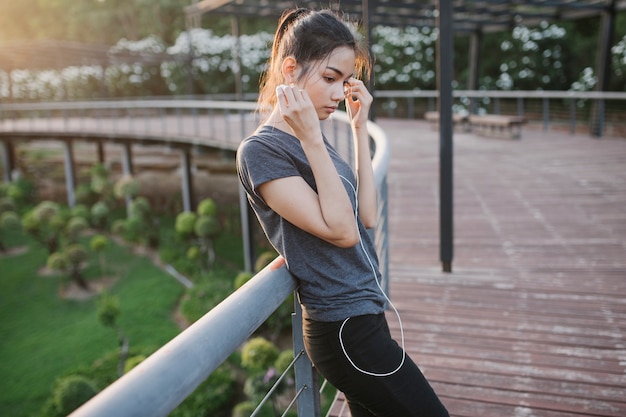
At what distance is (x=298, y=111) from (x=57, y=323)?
1293cm

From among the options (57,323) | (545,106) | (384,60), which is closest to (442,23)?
(545,106)

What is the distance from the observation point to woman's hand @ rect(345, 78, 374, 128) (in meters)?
1.58

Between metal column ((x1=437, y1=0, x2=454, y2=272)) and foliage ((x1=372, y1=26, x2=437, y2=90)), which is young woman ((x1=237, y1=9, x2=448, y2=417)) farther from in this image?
foliage ((x1=372, y1=26, x2=437, y2=90))

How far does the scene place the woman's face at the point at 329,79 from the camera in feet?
4.40

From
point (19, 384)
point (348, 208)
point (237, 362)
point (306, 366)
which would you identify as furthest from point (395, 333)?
point (19, 384)

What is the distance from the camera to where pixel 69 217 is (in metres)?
17.4

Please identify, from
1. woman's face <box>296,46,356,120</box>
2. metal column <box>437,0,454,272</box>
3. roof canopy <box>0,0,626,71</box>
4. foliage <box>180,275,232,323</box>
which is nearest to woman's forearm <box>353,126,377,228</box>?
woman's face <box>296,46,356,120</box>

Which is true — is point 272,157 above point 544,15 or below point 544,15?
below

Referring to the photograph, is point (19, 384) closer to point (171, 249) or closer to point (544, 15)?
Result: point (171, 249)

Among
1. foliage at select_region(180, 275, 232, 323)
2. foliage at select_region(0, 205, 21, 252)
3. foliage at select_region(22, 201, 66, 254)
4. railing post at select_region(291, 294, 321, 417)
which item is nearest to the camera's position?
railing post at select_region(291, 294, 321, 417)

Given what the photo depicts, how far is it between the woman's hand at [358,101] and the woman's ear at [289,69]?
9.0 inches

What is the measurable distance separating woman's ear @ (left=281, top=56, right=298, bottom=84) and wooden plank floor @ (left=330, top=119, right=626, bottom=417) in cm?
141

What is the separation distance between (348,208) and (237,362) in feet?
31.4

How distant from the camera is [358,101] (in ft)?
5.39
